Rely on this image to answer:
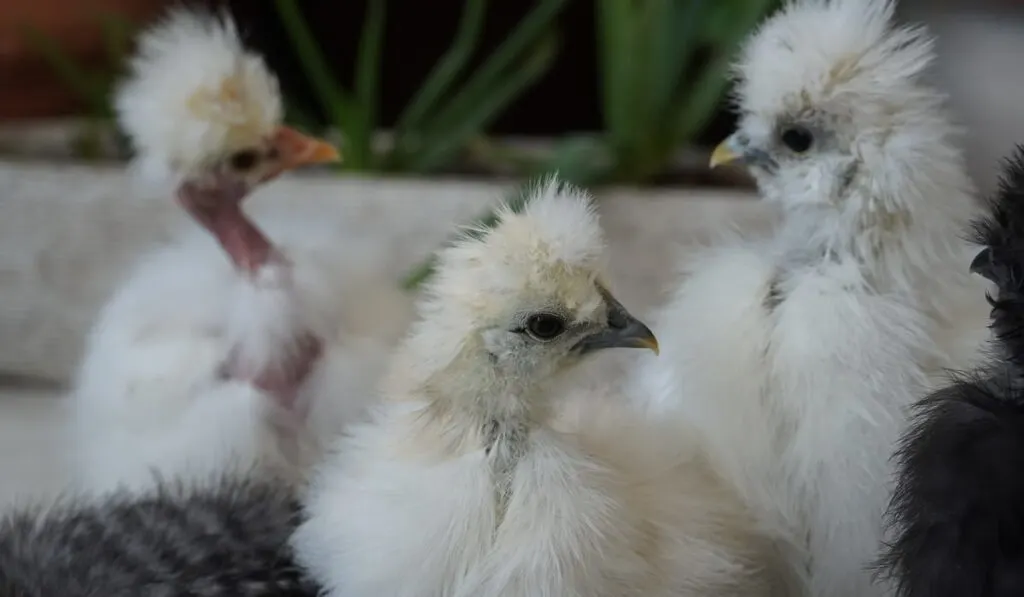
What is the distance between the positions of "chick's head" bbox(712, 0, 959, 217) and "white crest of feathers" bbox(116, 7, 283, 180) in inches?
18.8

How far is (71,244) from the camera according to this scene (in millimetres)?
1358

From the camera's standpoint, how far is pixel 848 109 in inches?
31.9

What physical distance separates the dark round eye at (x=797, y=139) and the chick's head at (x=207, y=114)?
470 millimetres

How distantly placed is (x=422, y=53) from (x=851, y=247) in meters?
1.19

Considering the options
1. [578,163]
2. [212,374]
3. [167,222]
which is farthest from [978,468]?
[167,222]

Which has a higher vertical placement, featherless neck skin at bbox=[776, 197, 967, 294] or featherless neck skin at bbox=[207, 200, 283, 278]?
featherless neck skin at bbox=[207, 200, 283, 278]

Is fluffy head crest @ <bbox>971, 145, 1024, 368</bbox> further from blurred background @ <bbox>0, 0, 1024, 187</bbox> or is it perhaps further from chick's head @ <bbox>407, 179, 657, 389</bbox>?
blurred background @ <bbox>0, 0, 1024, 187</bbox>

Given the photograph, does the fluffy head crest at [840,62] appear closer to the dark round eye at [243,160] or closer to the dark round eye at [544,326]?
the dark round eye at [544,326]

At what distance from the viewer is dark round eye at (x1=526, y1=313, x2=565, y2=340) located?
713mm

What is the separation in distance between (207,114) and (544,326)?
455 millimetres

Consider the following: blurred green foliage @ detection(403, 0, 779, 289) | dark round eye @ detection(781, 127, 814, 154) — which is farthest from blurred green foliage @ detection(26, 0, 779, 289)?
dark round eye @ detection(781, 127, 814, 154)

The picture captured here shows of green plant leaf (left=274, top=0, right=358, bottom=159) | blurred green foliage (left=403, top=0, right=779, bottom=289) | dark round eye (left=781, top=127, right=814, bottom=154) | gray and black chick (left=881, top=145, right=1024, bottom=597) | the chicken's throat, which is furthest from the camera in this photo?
green plant leaf (left=274, top=0, right=358, bottom=159)

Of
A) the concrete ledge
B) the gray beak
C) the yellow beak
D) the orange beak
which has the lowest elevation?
the gray beak

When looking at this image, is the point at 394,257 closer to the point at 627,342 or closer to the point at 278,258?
the point at 278,258
